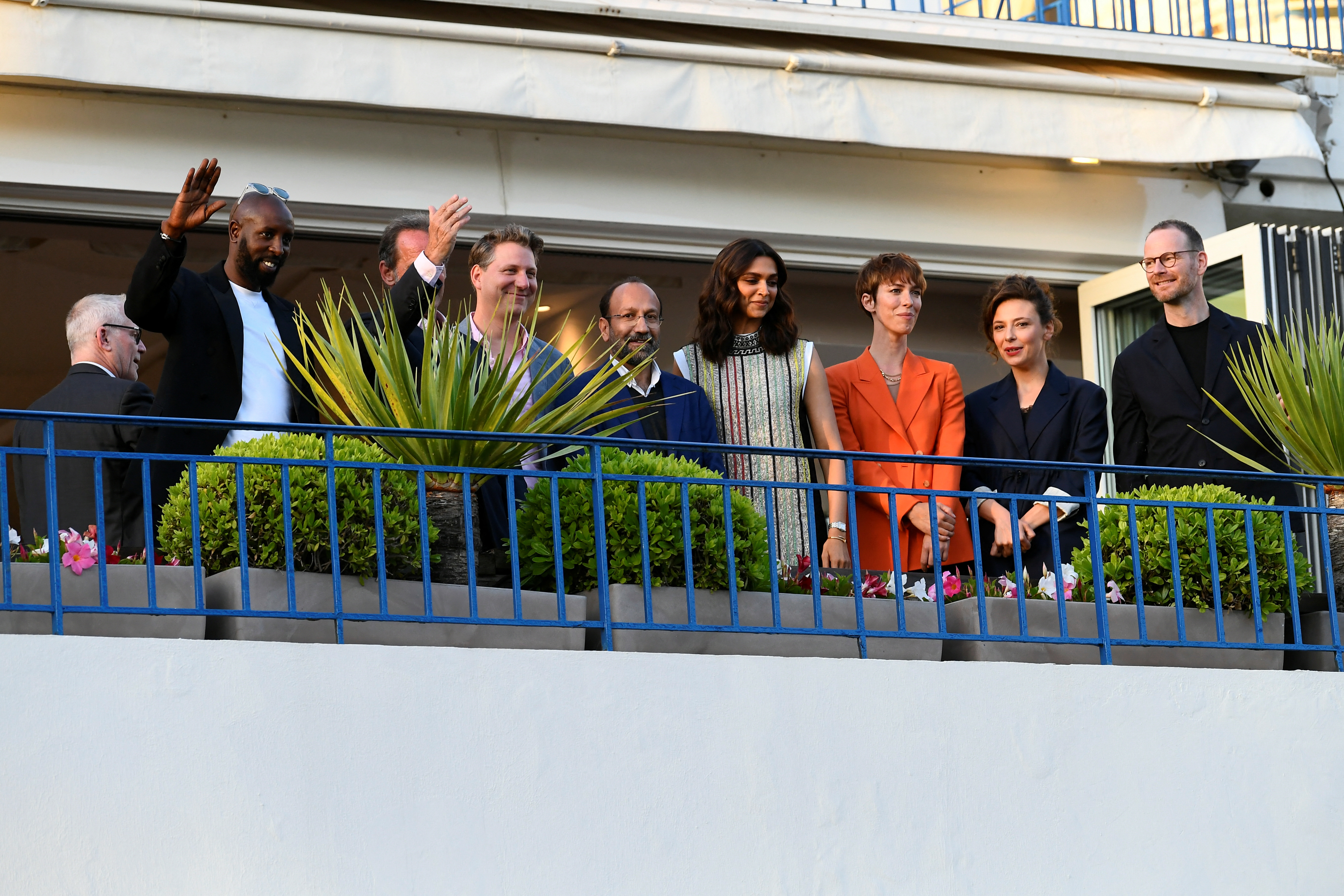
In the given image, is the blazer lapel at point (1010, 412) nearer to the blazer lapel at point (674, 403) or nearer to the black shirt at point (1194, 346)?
the black shirt at point (1194, 346)

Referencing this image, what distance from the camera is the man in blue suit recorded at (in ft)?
18.1

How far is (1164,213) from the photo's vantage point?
880 cm

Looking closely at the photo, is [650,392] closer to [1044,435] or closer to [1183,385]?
[1044,435]

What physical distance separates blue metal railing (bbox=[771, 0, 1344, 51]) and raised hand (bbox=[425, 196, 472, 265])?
4152 mm

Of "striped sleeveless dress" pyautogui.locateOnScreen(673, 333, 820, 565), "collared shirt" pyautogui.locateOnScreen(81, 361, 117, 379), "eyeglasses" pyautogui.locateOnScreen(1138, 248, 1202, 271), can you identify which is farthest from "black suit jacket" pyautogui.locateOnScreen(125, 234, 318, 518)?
"eyeglasses" pyautogui.locateOnScreen(1138, 248, 1202, 271)

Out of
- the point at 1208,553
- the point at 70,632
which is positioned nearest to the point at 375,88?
the point at 70,632

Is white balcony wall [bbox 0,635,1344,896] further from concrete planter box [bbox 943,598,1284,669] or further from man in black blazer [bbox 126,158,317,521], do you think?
man in black blazer [bbox 126,158,317,521]

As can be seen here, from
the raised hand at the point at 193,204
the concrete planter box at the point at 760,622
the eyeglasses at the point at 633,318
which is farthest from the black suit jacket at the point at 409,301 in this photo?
the concrete planter box at the point at 760,622

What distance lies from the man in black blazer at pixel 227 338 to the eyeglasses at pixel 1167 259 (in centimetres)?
292

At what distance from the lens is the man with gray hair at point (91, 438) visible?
530 centimetres

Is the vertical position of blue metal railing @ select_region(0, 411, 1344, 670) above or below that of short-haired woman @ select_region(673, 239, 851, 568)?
below

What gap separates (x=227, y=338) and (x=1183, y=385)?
315cm

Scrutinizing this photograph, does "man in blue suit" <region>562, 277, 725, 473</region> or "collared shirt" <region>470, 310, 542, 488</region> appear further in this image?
"man in blue suit" <region>562, 277, 725, 473</region>

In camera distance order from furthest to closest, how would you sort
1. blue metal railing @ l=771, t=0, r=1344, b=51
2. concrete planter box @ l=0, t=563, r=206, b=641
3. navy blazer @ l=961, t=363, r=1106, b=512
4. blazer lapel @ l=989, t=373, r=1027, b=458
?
1. blue metal railing @ l=771, t=0, r=1344, b=51
2. blazer lapel @ l=989, t=373, r=1027, b=458
3. navy blazer @ l=961, t=363, r=1106, b=512
4. concrete planter box @ l=0, t=563, r=206, b=641
